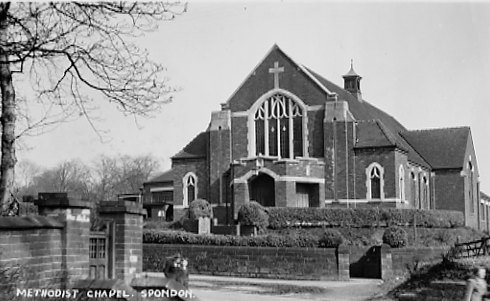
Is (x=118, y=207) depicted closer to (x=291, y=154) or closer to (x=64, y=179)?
(x=291, y=154)

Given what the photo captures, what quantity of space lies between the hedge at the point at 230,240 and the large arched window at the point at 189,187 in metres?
18.9

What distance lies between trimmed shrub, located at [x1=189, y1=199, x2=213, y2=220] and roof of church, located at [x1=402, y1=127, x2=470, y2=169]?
2118 centimetres

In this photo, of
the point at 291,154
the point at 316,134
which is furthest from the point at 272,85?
the point at 291,154

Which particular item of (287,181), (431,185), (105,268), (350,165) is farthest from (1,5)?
(431,185)

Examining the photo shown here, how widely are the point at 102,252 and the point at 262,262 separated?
15.9 meters

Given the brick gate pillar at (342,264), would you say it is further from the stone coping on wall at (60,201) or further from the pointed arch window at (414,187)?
the pointed arch window at (414,187)

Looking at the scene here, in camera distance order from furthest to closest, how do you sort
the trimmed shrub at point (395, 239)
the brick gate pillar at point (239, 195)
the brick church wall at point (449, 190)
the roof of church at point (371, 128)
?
the brick church wall at point (449, 190)
the roof of church at point (371, 128)
the brick gate pillar at point (239, 195)
the trimmed shrub at point (395, 239)

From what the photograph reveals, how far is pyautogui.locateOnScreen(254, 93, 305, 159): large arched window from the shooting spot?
149 feet

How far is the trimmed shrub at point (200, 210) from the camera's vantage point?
4091 centimetres

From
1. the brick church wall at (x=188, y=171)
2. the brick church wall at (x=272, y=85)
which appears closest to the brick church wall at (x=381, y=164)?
the brick church wall at (x=272, y=85)

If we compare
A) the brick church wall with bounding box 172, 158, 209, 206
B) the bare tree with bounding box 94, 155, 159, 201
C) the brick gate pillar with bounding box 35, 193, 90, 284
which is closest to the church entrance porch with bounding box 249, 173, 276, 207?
the brick church wall with bounding box 172, 158, 209, 206

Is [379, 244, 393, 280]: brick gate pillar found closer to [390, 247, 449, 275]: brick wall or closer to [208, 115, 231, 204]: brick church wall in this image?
[390, 247, 449, 275]: brick wall

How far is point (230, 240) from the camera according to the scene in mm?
27969

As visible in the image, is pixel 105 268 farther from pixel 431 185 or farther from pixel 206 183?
pixel 431 185
